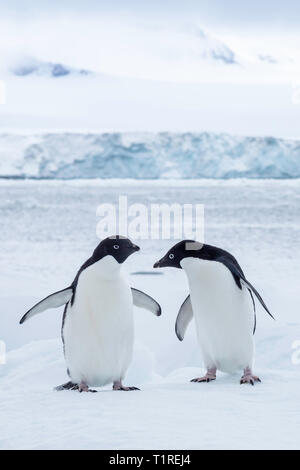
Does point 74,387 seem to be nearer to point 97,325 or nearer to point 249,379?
point 97,325

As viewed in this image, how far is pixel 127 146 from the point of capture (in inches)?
838

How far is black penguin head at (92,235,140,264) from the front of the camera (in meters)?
1.58

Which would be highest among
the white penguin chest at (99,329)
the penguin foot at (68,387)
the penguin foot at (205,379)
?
the white penguin chest at (99,329)

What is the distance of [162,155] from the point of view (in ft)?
71.8

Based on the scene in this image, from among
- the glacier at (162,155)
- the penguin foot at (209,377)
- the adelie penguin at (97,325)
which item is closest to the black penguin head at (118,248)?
the adelie penguin at (97,325)

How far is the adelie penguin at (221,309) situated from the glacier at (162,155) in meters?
19.1

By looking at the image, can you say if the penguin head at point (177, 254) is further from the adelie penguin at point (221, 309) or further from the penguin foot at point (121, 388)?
the penguin foot at point (121, 388)

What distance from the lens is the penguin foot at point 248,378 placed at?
176cm

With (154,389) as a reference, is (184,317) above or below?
above

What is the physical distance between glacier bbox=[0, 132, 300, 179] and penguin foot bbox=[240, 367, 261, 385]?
19144 mm

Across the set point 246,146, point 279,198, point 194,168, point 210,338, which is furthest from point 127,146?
point 210,338

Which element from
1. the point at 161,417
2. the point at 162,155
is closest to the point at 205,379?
the point at 161,417

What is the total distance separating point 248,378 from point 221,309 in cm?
18
